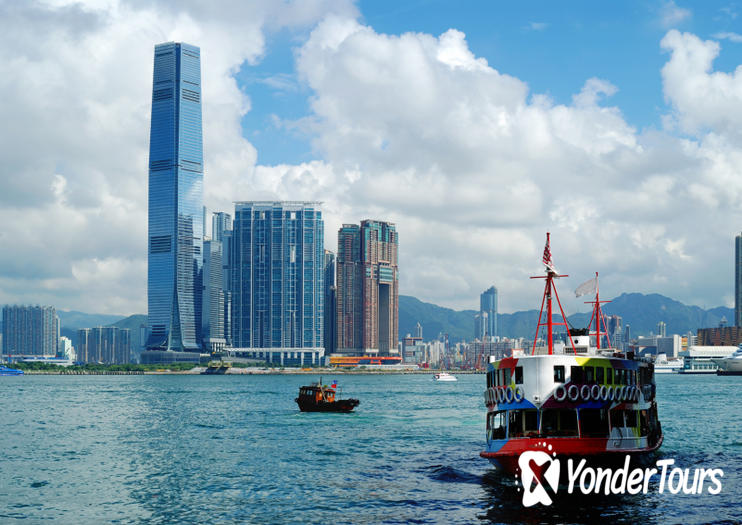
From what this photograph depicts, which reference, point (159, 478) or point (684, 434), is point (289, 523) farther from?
point (684, 434)

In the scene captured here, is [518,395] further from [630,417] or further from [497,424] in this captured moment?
[630,417]

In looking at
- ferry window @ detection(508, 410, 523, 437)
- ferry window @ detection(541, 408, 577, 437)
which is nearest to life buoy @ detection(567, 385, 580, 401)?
ferry window @ detection(541, 408, 577, 437)

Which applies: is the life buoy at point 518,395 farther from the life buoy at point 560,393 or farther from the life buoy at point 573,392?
the life buoy at point 573,392

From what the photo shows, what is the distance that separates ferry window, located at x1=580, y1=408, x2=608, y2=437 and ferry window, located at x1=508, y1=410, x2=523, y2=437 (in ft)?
11.5

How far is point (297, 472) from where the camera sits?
2388 inches

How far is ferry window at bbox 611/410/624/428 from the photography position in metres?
50.4

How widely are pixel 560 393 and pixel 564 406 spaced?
2.55ft

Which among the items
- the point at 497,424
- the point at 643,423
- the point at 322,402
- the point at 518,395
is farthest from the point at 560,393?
the point at 322,402

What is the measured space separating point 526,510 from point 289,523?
42.0 feet

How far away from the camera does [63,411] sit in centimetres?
12544

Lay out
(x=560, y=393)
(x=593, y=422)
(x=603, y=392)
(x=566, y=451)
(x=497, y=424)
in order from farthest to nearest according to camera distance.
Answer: (x=497, y=424) → (x=603, y=392) → (x=593, y=422) → (x=560, y=393) → (x=566, y=451)

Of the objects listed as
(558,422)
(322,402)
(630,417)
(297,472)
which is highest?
(558,422)

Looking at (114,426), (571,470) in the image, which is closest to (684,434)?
(571,470)

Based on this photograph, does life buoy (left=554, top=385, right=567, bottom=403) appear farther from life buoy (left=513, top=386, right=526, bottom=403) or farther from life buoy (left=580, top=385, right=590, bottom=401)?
life buoy (left=513, top=386, right=526, bottom=403)
